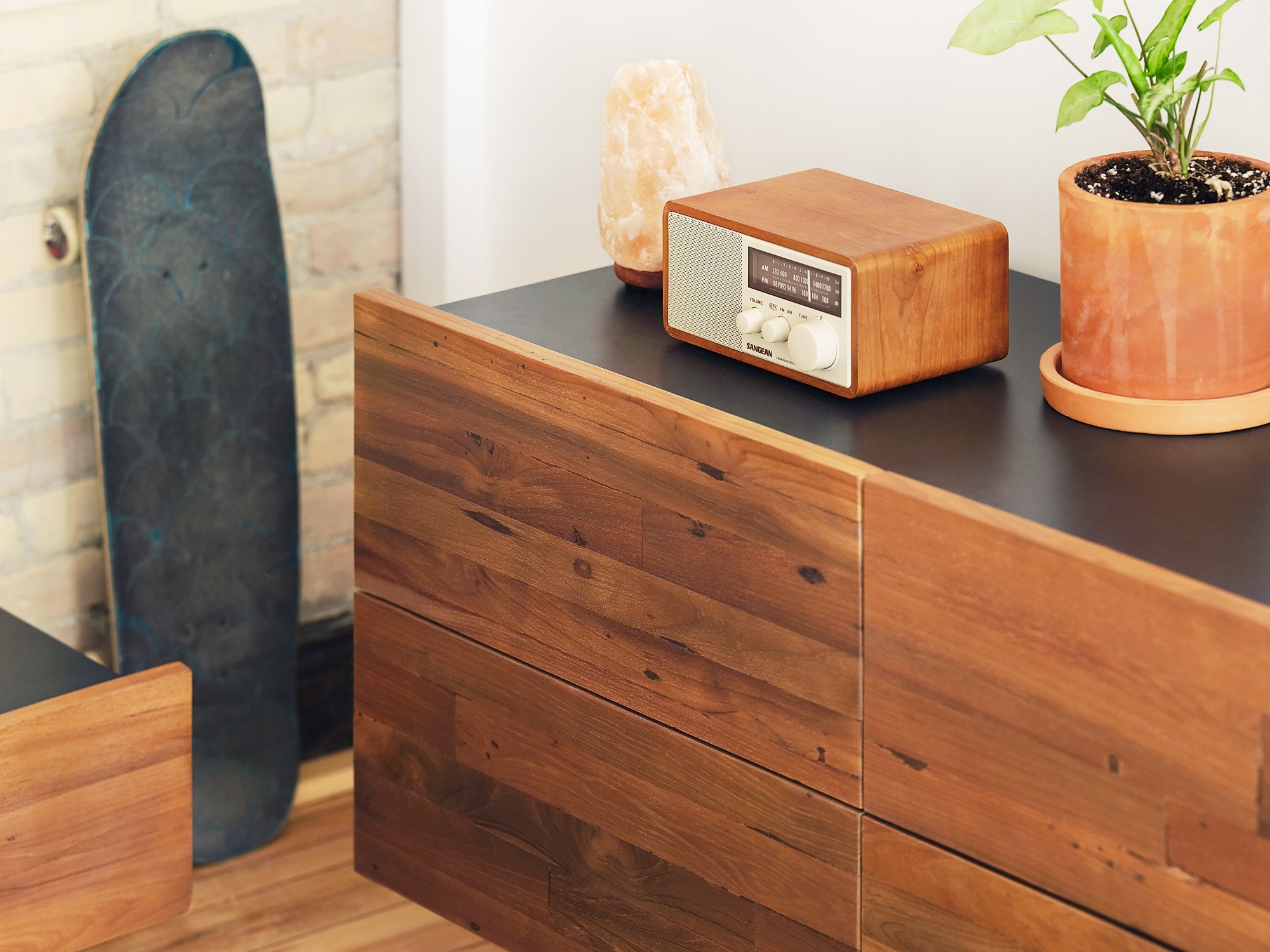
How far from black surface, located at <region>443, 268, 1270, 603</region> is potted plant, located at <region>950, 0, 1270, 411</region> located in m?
0.06

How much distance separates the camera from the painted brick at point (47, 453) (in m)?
2.01

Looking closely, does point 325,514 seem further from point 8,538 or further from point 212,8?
point 212,8

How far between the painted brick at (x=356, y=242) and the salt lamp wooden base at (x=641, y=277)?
72 cm

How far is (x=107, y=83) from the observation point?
1.96m

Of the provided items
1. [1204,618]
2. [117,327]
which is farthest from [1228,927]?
[117,327]

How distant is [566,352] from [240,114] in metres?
0.81

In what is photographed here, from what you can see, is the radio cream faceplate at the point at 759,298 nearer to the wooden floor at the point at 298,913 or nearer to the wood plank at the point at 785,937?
the wood plank at the point at 785,937

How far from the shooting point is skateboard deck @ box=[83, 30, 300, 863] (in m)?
1.96

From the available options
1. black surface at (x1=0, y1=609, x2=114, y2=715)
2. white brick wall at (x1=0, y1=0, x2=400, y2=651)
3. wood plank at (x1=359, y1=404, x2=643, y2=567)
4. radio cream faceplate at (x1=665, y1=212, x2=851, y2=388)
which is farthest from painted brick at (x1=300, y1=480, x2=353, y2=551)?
radio cream faceplate at (x1=665, y1=212, x2=851, y2=388)

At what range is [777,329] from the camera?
133 cm

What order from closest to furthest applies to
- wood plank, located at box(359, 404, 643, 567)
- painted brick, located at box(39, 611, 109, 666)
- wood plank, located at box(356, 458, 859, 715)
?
wood plank, located at box(356, 458, 859, 715) → wood plank, located at box(359, 404, 643, 567) → painted brick, located at box(39, 611, 109, 666)

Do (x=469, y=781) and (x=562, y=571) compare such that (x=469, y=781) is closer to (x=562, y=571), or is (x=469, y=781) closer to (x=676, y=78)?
(x=562, y=571)

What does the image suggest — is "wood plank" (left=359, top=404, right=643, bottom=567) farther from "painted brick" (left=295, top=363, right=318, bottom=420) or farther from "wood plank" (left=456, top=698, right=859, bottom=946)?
"painted brick" (left=295, top=363, right=318, bottom=420)

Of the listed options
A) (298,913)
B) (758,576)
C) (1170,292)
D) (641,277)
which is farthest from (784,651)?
(298,913)
